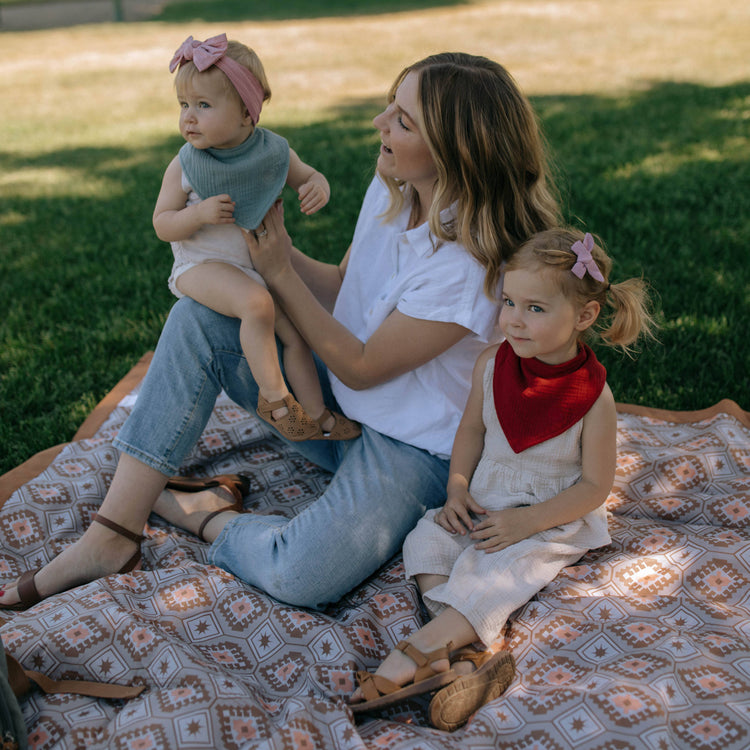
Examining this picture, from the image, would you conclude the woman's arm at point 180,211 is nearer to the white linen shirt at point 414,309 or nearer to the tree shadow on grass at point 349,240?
the white linen shirt at point 414,309

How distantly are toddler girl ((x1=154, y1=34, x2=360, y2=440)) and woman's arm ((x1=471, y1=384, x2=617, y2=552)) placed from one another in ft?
2.00

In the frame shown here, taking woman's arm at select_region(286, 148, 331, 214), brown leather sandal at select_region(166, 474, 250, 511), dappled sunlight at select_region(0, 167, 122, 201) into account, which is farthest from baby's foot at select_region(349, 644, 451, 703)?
dappled sunlight at select_region(0, 167, 122, 201)

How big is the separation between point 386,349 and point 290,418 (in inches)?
15.0

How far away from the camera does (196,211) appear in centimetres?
251

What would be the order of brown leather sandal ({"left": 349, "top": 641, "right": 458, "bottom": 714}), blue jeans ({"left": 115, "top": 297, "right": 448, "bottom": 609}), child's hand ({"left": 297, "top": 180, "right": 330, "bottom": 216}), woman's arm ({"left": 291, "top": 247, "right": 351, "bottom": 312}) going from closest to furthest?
1. brown leather sandal ({"left": 349, "top": 641, "right": 458, "bottom": 714})
2. blue jeans ({"left": 115, "top": 297, "right": 448, "bottom": 609})
3. child's hand ({"left": 297, "top": 180, "right": 330, "bottom": 216})
4. woman's arm ({"left": 291, "top": 247, "right": 351, "bottom": 312})

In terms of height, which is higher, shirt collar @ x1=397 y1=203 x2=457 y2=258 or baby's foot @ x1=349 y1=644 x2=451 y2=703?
shirt collar @ x1=397 y1=203 x2=457 y2=258

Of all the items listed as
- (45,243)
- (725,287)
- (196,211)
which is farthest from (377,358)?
(45,243)

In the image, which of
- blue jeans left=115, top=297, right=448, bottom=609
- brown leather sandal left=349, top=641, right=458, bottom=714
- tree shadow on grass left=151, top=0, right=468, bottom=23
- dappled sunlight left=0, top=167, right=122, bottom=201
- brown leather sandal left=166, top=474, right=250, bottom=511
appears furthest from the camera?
tree shadow on grass left=151, top=0, right=468, bottom=23

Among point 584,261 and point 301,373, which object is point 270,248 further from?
point 584,261

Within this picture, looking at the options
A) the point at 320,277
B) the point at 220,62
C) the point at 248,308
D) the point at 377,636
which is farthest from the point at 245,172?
the point at 377,636

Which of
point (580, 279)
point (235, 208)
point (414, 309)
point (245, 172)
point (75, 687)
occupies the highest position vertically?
point (245, 172)

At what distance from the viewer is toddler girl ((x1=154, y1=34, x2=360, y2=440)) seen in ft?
7.96

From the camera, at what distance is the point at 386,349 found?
2482 millimetres

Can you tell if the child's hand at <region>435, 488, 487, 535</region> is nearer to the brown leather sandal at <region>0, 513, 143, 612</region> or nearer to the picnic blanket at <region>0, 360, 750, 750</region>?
the picnic blanket at <region>0, 360, 750, 750</region>
